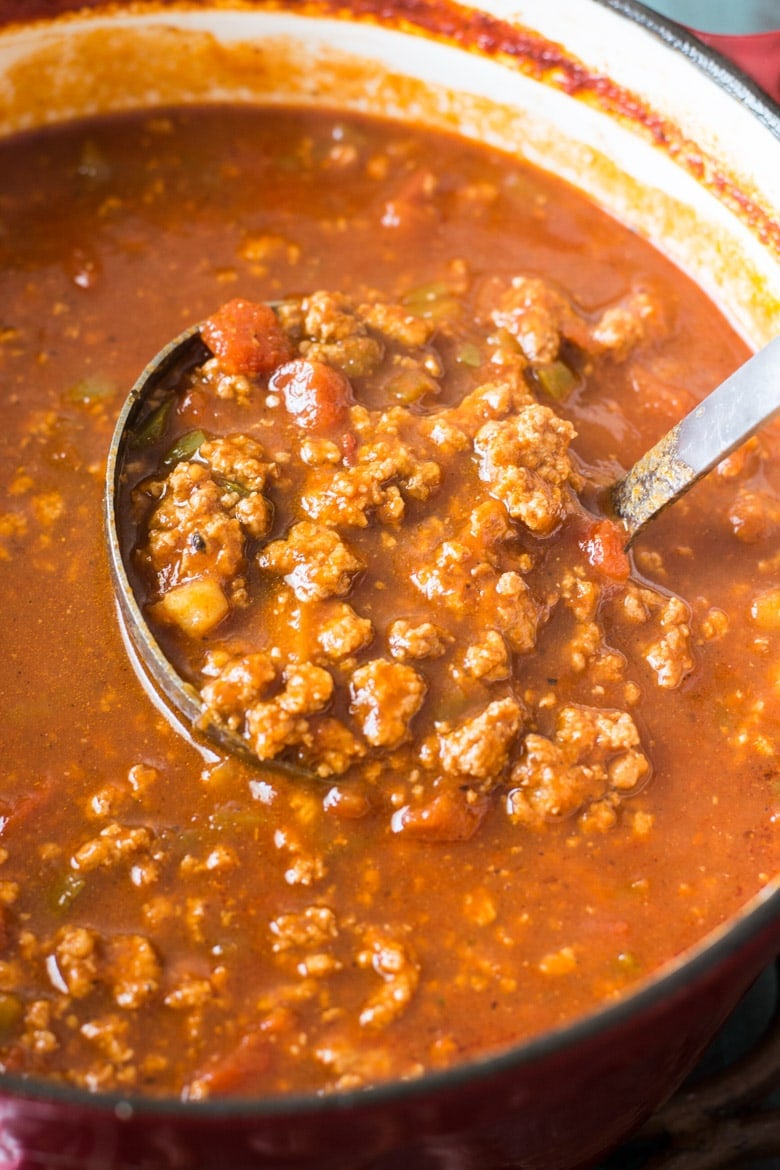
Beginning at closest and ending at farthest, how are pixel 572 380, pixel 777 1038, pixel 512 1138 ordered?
pixel 512 1138 → pixel 777 1038 → pixel 572 380

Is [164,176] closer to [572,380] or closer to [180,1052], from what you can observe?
[572,380]

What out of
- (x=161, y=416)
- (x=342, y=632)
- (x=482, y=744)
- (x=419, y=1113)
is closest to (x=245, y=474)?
(x=161, y=416)

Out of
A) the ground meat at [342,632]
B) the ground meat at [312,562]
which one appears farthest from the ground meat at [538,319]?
the ground meat at [342,632]

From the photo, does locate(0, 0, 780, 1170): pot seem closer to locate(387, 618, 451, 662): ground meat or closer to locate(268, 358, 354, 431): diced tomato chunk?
locate(387, 618, 451, 662): ground meat

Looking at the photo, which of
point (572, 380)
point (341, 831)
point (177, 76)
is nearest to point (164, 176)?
point (177, 76)

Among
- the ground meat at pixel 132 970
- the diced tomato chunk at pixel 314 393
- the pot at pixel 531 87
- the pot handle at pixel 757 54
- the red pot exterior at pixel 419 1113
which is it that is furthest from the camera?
the pot at pixel 531 87

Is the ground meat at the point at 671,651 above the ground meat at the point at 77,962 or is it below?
above

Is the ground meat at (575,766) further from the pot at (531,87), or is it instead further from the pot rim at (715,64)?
the pot rim at (715,64)
